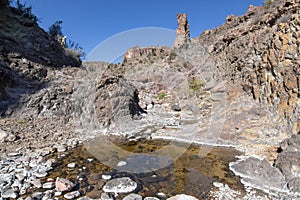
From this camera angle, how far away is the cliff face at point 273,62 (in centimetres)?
558

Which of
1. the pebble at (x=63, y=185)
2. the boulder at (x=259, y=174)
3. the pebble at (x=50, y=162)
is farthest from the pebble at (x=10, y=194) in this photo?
the boulder at (x=259, y=174)

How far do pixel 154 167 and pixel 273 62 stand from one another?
5655mm

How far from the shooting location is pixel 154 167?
408 centimetres

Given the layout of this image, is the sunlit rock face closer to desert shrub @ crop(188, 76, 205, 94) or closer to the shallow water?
desert shrub @ crop(188, 76, 205, 94)

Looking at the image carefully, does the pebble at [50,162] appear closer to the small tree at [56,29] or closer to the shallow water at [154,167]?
the shallow water at [154,167]

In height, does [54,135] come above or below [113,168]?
above

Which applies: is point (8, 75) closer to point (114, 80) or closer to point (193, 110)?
point (114, 80)

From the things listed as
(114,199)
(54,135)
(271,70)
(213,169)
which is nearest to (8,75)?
(54,135)

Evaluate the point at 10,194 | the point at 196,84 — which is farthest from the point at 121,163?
the point at 196,84

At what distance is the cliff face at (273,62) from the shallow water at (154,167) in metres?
2.50

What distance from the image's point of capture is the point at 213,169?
3.86m

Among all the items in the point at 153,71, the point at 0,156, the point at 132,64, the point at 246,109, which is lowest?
the point at 0,156

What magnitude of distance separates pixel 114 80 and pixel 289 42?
6.65 m

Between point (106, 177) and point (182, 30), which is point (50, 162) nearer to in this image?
point (106, 177)
